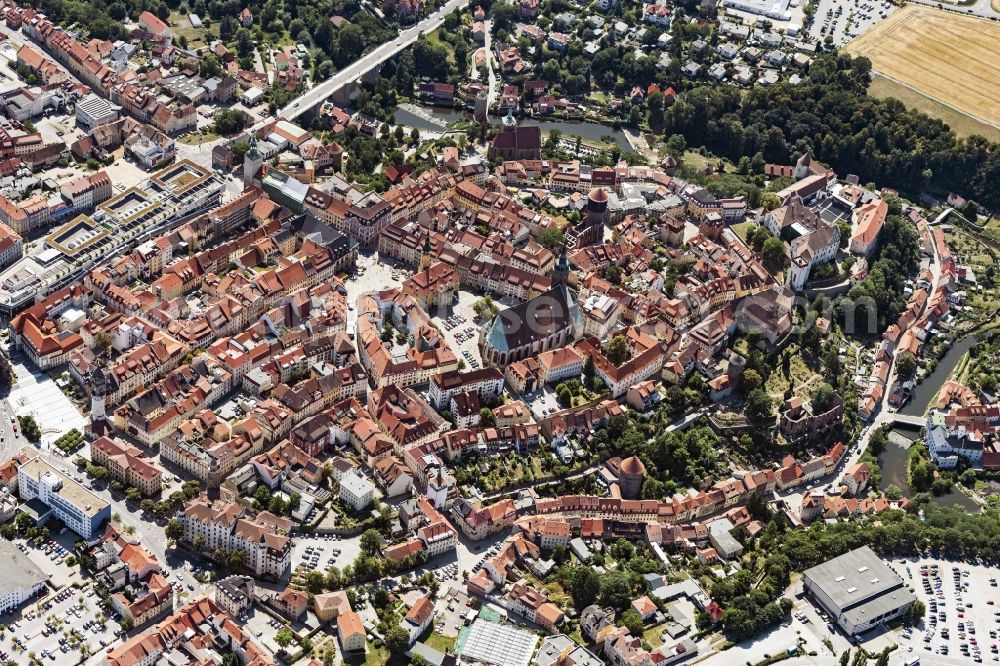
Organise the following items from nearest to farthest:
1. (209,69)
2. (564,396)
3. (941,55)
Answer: (564,396)
(209,69)
(941,55)

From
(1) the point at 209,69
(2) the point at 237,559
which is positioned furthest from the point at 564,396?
(1) the point at 209,69

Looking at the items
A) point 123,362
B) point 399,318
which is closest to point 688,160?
point 399,318

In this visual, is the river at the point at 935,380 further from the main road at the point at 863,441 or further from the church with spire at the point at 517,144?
the church with spire at the point at 517,144

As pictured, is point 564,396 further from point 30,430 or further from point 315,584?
point 30,430

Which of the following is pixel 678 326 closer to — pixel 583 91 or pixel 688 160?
pixel 688 160

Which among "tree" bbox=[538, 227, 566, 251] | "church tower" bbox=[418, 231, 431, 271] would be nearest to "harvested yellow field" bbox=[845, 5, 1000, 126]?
"tree" bbox=[538, 227, 566, 251]

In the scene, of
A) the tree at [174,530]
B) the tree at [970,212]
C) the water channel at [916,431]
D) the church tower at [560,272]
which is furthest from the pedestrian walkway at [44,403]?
the tree at [970,212]
